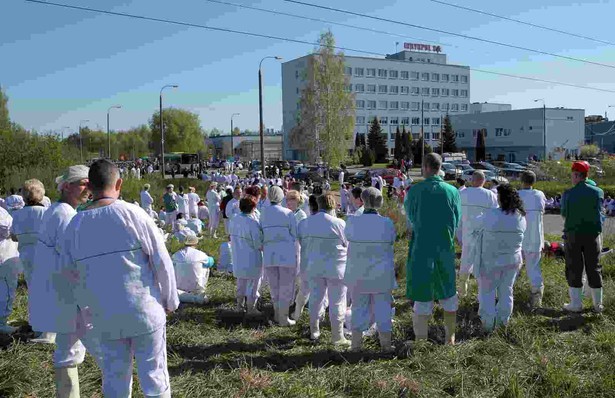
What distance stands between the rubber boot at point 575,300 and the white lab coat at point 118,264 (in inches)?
233

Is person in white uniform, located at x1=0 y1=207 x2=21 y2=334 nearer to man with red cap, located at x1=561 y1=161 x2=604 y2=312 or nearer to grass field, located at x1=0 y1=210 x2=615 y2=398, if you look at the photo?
grass field, located at x1=0 y1=210 x2=615 y2=398

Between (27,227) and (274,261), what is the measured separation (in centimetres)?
300

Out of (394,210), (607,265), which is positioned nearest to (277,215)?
(607,265)

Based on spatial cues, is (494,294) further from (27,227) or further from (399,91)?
(399,91)

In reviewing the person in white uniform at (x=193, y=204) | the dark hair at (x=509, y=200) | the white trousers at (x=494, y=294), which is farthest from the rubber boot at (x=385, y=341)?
the person in white uniform at (x=193, y=204)

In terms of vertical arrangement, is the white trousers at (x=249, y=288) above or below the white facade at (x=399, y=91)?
below

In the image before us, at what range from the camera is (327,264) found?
263 inches

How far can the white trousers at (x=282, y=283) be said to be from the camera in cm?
745

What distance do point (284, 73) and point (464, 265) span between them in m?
94.4

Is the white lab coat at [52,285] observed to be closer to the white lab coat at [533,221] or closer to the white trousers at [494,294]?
the white trousers at [494,294]

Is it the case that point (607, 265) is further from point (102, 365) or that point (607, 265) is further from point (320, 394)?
point (102, 365)

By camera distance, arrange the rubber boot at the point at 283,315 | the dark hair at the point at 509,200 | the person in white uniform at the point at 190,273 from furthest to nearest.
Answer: the person in white uniform at the point at 190,273 → the rubber boot at the point at 283,315 → the dark hair at the point at 509,200

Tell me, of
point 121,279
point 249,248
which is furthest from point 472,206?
point 121,279

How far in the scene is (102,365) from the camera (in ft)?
12.8
